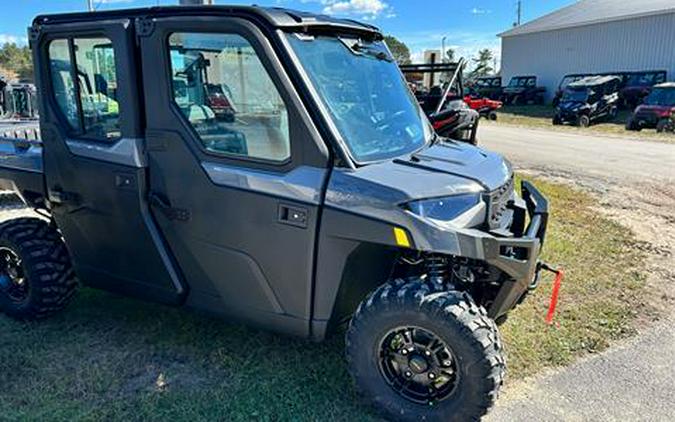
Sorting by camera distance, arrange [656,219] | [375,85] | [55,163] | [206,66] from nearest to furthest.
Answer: [206,66], [375,85], [55,163], [656,219]

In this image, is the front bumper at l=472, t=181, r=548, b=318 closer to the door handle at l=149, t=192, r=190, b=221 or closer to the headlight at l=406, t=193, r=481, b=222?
the headlight at l=406, t=193, r=481, b=222

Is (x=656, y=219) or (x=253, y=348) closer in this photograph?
(x=253, y=348)

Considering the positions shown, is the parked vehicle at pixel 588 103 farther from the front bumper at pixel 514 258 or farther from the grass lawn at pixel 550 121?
the front bumper at pixel 514 258

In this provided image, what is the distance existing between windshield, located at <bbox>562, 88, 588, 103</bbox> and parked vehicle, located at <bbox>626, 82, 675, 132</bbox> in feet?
8.51

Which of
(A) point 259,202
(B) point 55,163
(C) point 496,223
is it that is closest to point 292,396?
(A) point 259,202

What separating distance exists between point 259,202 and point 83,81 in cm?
148

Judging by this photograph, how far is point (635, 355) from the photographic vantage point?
3779 mm

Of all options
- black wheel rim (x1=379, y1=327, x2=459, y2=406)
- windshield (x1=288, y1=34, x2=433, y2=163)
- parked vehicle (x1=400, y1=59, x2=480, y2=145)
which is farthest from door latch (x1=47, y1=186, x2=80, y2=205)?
parked vehicle (x1=400, y1=59, x2=480, y2=145)

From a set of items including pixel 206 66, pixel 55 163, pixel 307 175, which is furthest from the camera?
pixel 55 163

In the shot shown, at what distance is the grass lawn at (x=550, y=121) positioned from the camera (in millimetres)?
18234

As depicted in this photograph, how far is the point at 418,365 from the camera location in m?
2.89

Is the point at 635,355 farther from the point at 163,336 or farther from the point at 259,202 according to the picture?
the point at 163,336

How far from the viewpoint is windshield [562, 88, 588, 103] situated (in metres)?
22.6

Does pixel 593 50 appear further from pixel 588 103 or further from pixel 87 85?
pixel 87 85
